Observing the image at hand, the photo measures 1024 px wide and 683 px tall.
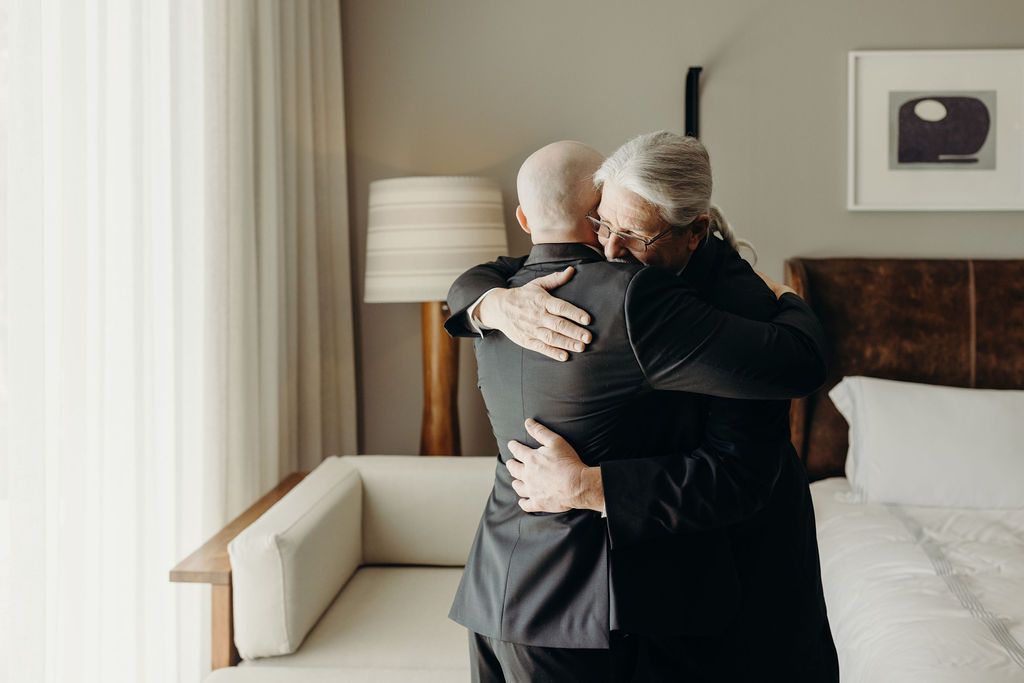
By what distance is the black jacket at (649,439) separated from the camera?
0.97 m

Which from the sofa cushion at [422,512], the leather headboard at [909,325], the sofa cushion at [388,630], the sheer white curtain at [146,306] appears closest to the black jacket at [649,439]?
the sofa cushion at [388,630]

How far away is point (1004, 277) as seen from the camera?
2.79m

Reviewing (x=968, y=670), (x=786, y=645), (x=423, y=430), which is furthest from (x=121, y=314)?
(x=968, y=670)

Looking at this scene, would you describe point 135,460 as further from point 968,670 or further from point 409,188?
point 968,670

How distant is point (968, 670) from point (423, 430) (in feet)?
5.63

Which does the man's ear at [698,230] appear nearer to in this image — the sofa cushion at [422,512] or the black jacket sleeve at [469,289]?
the black jacket sleeve at [469,289]

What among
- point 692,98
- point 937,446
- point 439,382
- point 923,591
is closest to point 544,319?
point 923,591

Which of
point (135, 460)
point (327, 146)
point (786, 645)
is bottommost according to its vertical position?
point (786, 645)

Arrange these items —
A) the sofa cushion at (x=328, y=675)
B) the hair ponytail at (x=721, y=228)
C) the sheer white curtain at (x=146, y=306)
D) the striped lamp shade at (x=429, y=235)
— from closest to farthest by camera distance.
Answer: the hair ponytail at (x=721, y=228) < the sheer white curtain at (x=146, y=306) < the sofa cushion at (x=328, y=675) < the striped lamp shade at (x=429, y=235)

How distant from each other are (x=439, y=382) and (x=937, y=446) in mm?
1505

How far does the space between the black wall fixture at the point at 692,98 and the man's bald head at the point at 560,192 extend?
1891mm

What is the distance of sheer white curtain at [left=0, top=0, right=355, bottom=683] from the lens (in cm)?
148

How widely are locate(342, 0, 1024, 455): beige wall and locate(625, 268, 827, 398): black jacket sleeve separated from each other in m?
2.04

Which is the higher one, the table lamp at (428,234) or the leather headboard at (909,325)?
the table lamp at (428,234)
